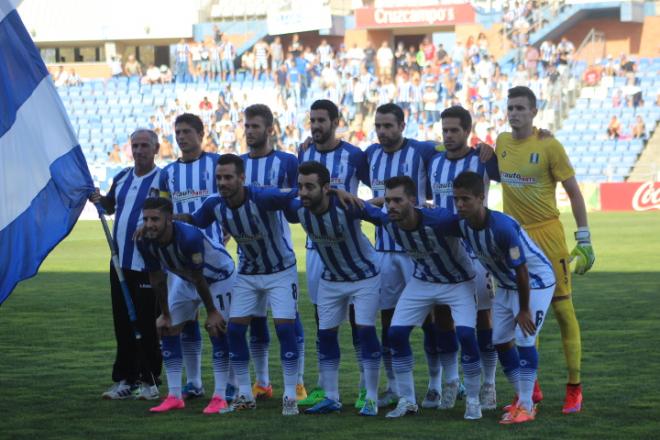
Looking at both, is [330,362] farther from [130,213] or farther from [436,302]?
[130,213]

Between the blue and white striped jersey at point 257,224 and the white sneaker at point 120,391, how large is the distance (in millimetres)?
1356

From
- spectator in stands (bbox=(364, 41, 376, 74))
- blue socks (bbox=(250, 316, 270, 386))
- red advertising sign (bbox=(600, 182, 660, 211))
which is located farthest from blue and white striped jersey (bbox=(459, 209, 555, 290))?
spectator in stands (bbox=(364, 41, 376, 74))

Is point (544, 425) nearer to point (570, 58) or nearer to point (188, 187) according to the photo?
point (188, 187)

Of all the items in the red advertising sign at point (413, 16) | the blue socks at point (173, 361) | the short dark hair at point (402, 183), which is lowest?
the blue socks at point (173, 361)

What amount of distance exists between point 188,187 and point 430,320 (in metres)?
2.13

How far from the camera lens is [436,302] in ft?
26.7

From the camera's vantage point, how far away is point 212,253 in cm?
882

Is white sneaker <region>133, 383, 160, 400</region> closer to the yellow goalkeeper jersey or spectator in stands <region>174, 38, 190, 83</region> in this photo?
the yellow goalkeeper jersey

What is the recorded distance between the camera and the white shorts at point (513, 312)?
7902 mm

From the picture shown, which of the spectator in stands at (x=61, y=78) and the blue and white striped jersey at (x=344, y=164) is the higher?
the spectator in stands at (x=61, y=78)

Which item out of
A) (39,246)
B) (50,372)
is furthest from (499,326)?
(50,372)

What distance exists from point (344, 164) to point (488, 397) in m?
2.02

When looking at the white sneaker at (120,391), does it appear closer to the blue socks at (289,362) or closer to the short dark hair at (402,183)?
the blue socks at (289,362)

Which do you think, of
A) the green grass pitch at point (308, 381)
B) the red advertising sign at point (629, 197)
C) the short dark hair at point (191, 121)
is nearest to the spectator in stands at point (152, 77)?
the red advertising sign at point (629, 197)
